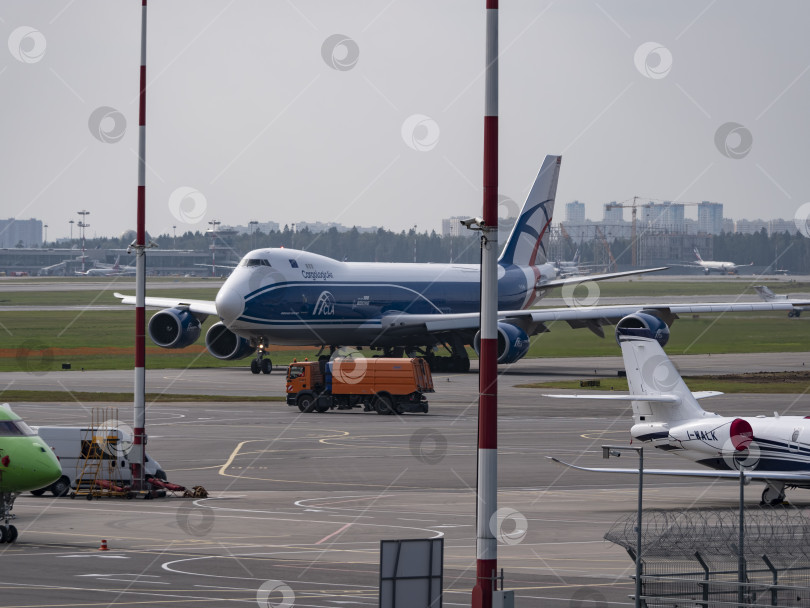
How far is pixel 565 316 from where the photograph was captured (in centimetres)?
7294

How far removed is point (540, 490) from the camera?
Answer: 35250 mm

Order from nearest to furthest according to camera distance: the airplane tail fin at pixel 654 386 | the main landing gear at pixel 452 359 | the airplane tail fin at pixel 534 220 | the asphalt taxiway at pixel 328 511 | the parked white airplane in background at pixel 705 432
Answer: the asphalt taxiway at pixel 328 511 → the parked white airplane in background at pixel 705 432 → the airplane tail fin at pixel 654 386 → the main landing gear at pixel 452 359 → the airplane tail fin at pixel 534 220

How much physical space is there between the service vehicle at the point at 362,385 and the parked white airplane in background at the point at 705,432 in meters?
21.4

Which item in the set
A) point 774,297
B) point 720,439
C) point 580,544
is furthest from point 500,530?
point 774,297

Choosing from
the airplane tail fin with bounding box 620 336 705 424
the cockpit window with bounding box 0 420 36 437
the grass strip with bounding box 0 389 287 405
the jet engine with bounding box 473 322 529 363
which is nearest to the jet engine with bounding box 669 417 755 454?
the airplane tail fin with bounding box 620 336 705 424

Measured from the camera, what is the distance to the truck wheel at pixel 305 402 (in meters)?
56.4

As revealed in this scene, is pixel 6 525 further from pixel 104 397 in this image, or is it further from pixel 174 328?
pixel 174 328

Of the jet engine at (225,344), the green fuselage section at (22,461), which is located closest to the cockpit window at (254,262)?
the jet engine at (225,344)

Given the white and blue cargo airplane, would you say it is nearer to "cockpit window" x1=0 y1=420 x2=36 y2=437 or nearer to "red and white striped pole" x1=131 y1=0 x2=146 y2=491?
"red and white striped pole" x1=131 y1=0 x2=146 y2=491

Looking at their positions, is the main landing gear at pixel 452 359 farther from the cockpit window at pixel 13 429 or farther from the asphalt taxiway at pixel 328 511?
the cockpit window at pixel 13 429

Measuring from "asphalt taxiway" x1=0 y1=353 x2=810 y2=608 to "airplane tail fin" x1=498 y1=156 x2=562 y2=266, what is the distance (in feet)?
89.6

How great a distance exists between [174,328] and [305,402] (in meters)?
22.3

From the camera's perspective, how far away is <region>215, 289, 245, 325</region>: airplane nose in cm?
6812

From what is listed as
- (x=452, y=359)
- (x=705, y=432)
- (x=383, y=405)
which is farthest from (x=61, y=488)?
(x=452, y=359)
